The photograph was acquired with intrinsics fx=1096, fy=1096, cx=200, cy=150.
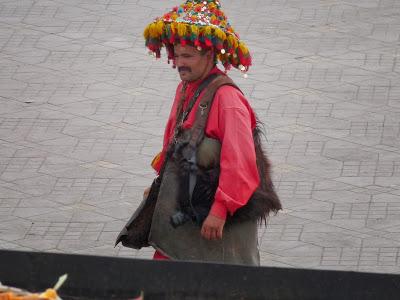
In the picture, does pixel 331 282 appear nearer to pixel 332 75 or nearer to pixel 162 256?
pixel 162 256

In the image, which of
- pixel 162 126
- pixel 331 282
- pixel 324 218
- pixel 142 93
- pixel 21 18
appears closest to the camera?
pixel 331 282

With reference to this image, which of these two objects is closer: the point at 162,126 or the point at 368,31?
the point at 162,126

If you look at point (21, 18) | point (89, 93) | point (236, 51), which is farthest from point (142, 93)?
point (236, 51)

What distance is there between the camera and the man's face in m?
5.01

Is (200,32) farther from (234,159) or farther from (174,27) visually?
(234,159)

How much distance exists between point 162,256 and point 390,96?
4.47 m

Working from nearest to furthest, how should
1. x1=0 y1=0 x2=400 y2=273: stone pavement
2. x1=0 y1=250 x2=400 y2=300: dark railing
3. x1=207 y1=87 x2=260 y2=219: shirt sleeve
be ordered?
x1=0 y1=250 x2=400 y2=300: dark railing < x1=207 y1=87 x2=260 y2=219: shirt sleeve < x1=0 y1=0 x2=400 y2=273: stone pavement

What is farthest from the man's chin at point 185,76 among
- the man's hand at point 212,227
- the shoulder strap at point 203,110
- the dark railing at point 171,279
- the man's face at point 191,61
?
the dark railing at point 171,279

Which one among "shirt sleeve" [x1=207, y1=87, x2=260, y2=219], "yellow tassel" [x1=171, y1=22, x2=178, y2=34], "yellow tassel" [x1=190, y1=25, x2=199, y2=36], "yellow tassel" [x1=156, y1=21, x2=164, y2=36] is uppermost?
"yellow tassel" [x1=190, y1=25, x2=199, y2=36]

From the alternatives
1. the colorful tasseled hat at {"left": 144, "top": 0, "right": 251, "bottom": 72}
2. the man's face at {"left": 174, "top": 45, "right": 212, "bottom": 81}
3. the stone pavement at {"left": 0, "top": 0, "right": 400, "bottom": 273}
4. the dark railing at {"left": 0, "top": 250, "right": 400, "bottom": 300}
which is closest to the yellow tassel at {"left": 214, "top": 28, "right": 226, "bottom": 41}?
the colorful tasseled hat at {"left": 144, "top": 0, "right": 251, "bottom": 72}

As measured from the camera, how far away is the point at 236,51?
5.05 meters

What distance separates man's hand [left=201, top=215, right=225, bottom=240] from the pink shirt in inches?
1.0

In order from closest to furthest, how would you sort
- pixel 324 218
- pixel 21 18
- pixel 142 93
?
pixel 324 218 < pixel 142 93 < pixel 21 18

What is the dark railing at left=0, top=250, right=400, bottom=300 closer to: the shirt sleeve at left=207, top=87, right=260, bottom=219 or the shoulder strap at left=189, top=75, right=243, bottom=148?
the shirt sleeve at left=207, top=87, right=260, bottom=219
